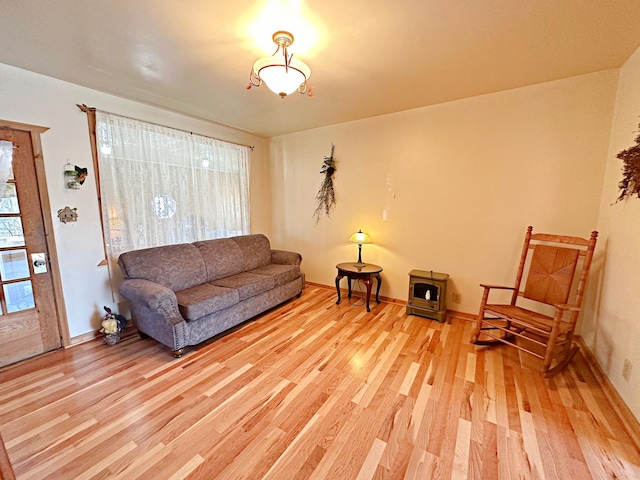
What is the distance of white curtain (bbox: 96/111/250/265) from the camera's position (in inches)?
110

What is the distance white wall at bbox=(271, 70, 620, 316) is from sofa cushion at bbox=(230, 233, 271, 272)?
31.5 inches

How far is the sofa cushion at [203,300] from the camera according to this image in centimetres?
244

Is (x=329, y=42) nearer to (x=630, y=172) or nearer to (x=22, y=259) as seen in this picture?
(x=630, y=172)

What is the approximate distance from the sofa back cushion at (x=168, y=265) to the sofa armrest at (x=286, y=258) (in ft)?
3.67

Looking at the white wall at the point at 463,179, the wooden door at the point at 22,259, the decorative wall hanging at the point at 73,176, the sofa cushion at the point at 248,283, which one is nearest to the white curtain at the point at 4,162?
the wooden door at the point at 22,259

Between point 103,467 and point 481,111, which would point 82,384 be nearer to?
point 103,467

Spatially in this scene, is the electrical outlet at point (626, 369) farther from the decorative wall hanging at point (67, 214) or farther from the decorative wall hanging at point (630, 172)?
the decorative wall hanging at point (67, 214)

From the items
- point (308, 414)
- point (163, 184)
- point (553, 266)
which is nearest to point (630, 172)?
point (553, 266)

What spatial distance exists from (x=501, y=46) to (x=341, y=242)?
278cm

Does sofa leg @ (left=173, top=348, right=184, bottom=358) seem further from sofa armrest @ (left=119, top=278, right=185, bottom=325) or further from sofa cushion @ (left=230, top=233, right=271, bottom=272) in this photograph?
sofa cushion @ (left=230, top=233, right=271, bottom=272)

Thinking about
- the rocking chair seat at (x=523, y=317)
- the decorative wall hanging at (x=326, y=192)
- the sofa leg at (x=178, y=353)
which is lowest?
the sofa leg at (x=178, y=353)

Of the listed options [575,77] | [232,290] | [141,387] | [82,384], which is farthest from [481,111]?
[82,384]

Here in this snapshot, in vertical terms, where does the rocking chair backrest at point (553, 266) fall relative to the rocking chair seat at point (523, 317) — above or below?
above

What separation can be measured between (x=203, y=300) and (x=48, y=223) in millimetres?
1592
